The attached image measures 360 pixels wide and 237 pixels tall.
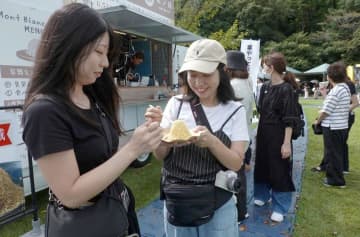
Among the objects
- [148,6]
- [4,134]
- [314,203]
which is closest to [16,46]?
[4,134]

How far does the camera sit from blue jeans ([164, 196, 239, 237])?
177cm

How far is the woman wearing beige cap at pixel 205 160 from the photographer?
1.72 metres

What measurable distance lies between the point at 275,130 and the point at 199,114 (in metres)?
2.30

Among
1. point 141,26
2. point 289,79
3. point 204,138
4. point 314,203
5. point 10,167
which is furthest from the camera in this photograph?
point 141,26

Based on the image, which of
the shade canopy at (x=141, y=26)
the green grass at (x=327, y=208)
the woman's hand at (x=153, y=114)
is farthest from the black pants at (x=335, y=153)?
the woman's hand at (x=153, y=114)

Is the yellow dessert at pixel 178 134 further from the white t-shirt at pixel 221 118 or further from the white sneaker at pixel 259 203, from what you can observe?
the white sneaker at pixel 259 203

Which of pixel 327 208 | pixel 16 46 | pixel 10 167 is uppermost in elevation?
pixel 16 46

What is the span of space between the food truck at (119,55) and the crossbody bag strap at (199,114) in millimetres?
595

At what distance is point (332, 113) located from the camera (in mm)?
4992

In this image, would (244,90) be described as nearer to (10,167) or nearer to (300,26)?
(10,167)

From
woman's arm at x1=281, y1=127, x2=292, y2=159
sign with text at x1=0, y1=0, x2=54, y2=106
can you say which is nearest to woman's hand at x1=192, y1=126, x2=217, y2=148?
woman's arm at x1=281, y1=127, x2=292, y2=159

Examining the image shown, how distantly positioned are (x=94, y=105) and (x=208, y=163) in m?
0.72

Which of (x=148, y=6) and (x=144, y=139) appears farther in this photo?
(x=148, y=6)

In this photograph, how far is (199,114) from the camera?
1807 millimetres
